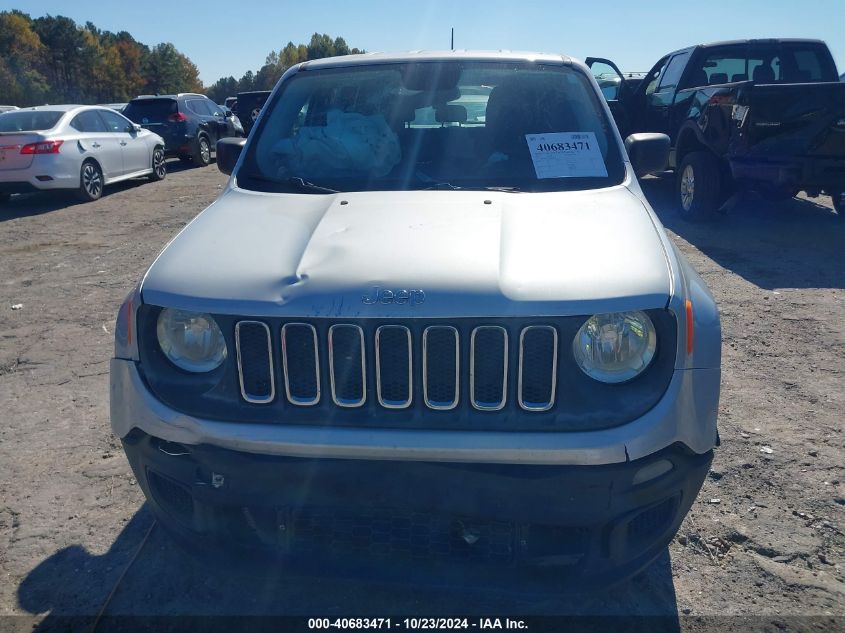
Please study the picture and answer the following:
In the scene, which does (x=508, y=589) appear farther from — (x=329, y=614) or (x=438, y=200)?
(x=438, y=200)

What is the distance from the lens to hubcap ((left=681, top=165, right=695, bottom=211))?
893cm

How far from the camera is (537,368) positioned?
218 cm

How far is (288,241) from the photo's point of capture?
2.56 m

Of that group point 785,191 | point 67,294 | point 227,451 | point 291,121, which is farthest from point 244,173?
point 785,191

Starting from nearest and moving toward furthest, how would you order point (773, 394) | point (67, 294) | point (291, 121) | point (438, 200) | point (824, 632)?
point (824, 632) → point (438, 200) → point (291, 121) → point (773, 394) → point (67, 294)

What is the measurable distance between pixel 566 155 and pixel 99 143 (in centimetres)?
1094

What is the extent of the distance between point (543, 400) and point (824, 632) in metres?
1.32

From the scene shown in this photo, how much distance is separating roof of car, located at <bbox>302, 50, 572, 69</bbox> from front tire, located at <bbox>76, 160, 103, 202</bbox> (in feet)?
29.7

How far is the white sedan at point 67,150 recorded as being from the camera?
10875mm

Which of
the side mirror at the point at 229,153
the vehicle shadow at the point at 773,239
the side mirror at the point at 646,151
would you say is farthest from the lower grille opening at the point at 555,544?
the vehicle shadow at the point at 773,239

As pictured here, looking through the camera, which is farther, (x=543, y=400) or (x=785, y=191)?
(x=785, y=191)

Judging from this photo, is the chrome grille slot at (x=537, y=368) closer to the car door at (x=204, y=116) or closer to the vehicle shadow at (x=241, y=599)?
the vehicle shadow at (x=241, y=599)

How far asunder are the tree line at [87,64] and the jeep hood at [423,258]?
66.5 metres

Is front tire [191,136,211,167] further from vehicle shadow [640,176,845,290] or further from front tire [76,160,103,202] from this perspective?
vehicle shadow [640,176,845,290]
